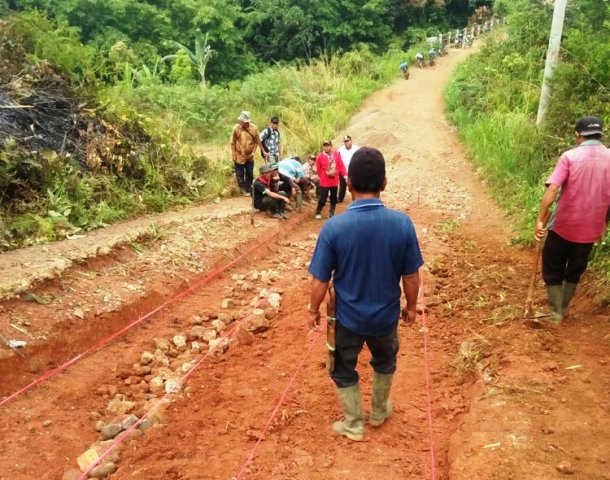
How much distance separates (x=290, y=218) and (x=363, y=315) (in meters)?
5.61

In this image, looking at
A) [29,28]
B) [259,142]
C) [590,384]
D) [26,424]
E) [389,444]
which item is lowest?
[26,424]

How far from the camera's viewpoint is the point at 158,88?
16.5 m

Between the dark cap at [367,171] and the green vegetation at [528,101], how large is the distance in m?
3.03

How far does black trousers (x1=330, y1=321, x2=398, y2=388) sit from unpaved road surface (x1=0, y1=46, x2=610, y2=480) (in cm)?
47

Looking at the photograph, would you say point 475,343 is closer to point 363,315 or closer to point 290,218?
Result: point 363,315

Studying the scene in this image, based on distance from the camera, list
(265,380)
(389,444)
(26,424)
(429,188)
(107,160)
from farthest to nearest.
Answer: (429,188), (107,160), (265,380), (26,424), (389,444)

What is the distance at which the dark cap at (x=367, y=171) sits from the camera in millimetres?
2697

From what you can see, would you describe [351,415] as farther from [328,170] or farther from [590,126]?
[328,170]

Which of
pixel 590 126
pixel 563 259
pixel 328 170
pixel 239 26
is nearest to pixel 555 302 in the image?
pixel 563 259

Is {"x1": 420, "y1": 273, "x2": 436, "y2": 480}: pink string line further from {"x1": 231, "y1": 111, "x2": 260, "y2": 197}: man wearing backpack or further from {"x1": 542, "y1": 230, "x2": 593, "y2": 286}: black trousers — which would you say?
{"x1": 231, "y1": 111, "x2": 260, "y2": 197}: man wearing backpack

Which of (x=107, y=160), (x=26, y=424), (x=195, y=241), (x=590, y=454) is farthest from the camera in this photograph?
(x=107, y=160)

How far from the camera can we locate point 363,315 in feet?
9.39

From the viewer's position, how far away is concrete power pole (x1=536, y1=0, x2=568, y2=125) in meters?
7.81

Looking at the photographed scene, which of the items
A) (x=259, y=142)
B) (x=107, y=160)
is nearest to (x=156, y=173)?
(x=107, y=160)
